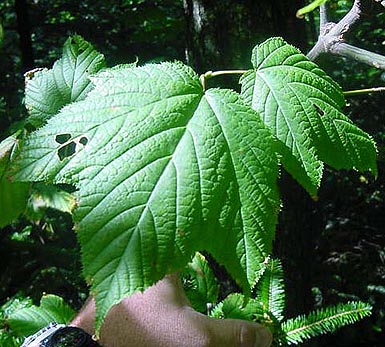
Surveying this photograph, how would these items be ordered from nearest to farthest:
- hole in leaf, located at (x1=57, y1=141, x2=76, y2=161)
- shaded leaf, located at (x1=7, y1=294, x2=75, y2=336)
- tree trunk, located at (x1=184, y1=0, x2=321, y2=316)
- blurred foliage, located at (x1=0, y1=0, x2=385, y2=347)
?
1. hole in leaf, located at (x1=57, y1=141, x2=76, y2=161)
2. shaded leaf, located at (x1=7, y1=294, x2=75, y2=336)
3. tree trunk, located at (x1=184, y1=0, x2=321, y2=316)
4. blurred foliage, located at (x1=0, y1=0, x2=385, y2=347)

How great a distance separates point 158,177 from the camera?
540mm

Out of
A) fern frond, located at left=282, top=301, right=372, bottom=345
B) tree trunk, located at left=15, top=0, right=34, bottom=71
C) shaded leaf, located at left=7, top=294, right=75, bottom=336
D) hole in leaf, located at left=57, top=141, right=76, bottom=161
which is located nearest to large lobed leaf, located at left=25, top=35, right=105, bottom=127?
hole in leaf, located at left=57, top=141, right=76, bottom=161

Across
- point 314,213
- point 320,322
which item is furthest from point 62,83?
point 314,213

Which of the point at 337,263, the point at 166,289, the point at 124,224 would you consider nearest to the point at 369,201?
the point at 337,263

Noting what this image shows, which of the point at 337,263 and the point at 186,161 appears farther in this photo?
the point at 337,263

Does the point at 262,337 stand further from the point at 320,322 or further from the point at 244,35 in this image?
the point at 244,35

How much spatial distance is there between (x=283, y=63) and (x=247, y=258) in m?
0.26

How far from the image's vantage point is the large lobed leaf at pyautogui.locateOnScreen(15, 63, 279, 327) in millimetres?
511

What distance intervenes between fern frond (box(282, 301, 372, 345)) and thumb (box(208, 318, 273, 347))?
70cm

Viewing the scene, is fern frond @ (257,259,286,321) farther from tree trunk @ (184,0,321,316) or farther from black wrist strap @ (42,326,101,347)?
black wrist strap @ (42,326,101,347)

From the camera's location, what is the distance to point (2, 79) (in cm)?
343

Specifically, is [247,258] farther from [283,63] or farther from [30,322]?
[30,322]

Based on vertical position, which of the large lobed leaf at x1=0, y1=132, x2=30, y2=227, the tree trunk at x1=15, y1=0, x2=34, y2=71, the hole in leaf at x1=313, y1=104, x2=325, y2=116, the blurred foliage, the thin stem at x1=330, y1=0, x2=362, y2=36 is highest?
the thin stem at x1=330, y1=0, x2=362, y2=36

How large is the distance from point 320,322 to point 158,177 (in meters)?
1.02
